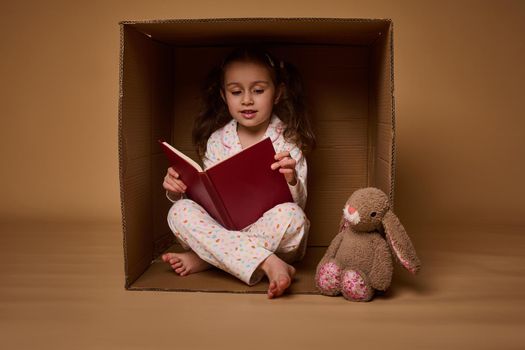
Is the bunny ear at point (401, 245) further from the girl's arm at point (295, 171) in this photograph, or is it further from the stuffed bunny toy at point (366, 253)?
the girl's arm at point (295, 171)

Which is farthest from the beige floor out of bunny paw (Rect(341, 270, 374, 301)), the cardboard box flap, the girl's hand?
the cardboard box flap

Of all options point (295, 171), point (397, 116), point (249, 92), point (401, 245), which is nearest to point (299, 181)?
point (295, 171)

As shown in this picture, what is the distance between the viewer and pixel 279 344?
3.37ft

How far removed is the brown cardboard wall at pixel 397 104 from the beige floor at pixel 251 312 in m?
0.43

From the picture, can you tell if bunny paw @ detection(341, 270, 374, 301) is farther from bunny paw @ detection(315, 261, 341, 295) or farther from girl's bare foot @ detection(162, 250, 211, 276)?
girl's bare foot @ detection(162, 250, 211, 276)

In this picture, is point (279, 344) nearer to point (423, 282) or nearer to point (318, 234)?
point (423, 282)

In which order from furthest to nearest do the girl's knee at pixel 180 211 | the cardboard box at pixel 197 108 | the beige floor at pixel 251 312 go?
the girl's knee at pixel 180 211
the cardboard box at pixel 197 108
the beige floor at pixel 251 312

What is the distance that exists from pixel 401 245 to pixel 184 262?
18.8 inches

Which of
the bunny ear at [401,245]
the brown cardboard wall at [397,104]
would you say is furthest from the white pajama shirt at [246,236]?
the brown cardboard wall at [397,104]

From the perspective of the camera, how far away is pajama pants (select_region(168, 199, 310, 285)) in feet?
4.42

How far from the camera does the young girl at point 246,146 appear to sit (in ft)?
4.46

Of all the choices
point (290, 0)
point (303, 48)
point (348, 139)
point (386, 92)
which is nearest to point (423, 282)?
point (386, 92)

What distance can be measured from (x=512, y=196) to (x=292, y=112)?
2.55 feet

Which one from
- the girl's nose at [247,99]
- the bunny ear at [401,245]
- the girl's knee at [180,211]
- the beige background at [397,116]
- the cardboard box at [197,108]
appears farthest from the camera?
the beige background at [397,116]
